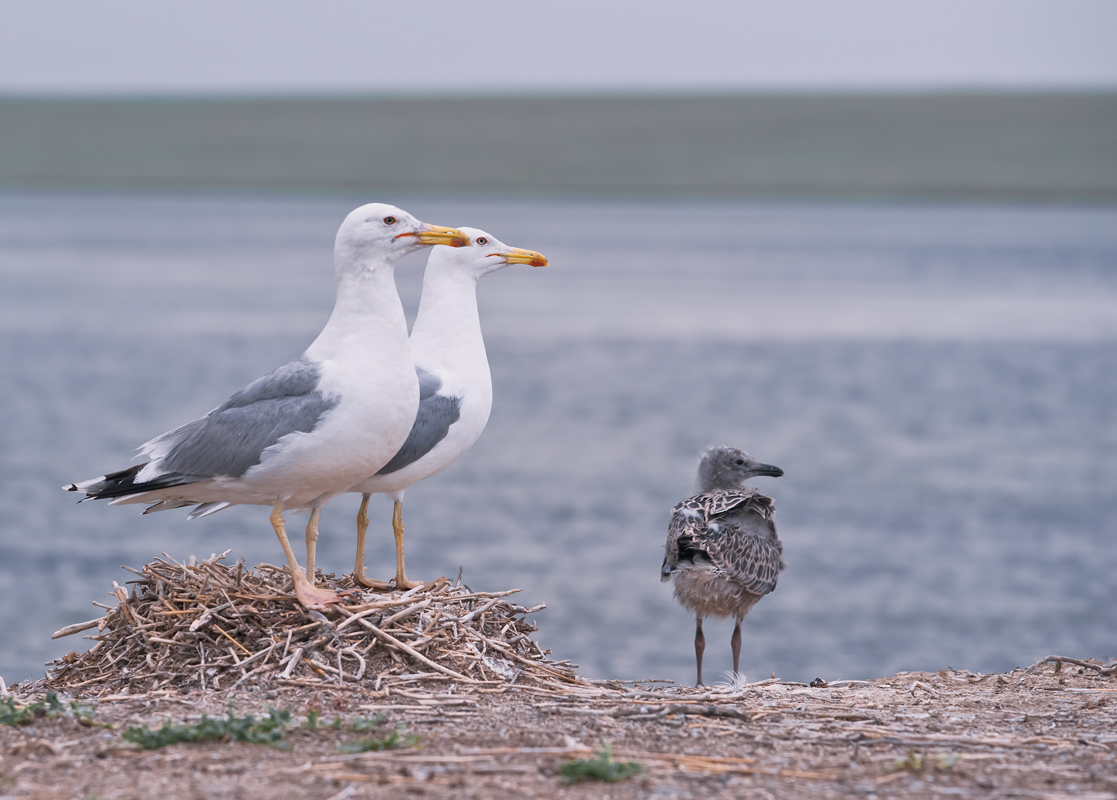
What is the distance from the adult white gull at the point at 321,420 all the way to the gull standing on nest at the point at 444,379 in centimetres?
58

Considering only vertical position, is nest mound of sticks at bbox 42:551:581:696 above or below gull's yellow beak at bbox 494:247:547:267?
below

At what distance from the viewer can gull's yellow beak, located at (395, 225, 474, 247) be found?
6.94m

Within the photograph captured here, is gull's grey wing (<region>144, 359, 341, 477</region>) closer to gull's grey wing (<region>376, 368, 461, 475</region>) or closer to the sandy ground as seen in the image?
gull's grey wing (<region>376, 368, 461, 475</region>)

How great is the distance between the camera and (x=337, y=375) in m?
6.66

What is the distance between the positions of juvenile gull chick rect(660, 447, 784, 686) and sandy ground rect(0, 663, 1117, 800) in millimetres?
1345

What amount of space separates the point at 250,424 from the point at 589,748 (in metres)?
2.55

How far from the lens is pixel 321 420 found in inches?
257

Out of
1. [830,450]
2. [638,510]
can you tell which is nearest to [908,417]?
[830,450]

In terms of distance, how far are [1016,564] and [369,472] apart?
454 inches

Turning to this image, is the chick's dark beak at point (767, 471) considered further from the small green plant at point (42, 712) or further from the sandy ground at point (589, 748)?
the small green plant at point (42, 712)

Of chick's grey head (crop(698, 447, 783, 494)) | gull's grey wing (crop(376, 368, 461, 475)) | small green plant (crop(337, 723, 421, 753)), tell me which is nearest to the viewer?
small green plant (crop(337, 723, 421, 753))

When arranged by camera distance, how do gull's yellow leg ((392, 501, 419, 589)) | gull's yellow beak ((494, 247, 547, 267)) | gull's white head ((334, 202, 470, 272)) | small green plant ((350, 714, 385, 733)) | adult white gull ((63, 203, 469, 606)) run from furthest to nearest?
1. gull's yellow beak ((494, 247, 547, 267))
2. gull's yellow leg ((392, 501, 419, 589))
3. gull's white head ((334, 202, 470, 272))
4. adult white gull ((63, 203, 469, 606))
5. small green plant ((350, 714, 385, 733))

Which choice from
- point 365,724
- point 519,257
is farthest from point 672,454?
point 365,724

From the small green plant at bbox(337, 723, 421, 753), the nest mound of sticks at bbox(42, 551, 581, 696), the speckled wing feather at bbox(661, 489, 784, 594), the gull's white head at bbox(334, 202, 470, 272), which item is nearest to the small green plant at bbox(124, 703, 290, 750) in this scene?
the small green plant at bbox(337, 723, 421, 753)
